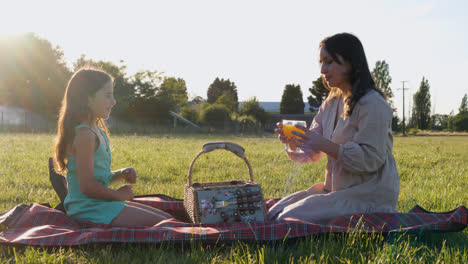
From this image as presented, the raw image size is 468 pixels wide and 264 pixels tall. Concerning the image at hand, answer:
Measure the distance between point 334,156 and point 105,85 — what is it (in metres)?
1.92

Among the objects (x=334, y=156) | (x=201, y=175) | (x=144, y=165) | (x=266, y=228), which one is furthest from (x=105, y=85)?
(x=144, y=165)

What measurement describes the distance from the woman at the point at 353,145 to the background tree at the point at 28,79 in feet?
105

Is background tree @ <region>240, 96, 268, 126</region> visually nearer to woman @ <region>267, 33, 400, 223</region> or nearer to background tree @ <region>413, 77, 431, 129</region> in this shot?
background tree @ <region>413, 77, 431, 129</region>

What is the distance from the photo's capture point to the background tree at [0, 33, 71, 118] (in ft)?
103

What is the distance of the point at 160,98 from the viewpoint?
35.6 m

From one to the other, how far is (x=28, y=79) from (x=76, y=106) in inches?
1302

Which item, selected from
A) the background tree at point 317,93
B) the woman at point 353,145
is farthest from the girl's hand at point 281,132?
the background tree at point 317,93

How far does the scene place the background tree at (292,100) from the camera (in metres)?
59.9

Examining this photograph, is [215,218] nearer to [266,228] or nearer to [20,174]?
[266,228]

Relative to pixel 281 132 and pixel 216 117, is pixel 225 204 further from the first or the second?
pixel 216 117

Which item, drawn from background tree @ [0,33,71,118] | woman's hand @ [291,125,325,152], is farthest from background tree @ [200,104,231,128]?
woman's hand @ [291,125,325,152]

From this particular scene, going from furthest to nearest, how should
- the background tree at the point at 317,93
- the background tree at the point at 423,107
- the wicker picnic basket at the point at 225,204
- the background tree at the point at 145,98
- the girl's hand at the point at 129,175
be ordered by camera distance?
the background tree at the point at 423,107, the background tree at the point at 317,93, the background tree at the point at 145,98, the girl's hand at the point at 129,175, the wicker picnic basket at the point at 225,204

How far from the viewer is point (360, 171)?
2.97 m

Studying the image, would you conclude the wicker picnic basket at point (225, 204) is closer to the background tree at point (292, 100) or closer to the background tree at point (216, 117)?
the background tree at point (216, 117)
